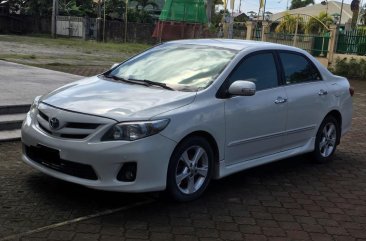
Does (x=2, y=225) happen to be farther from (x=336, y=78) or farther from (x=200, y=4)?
(x=200, y=4)

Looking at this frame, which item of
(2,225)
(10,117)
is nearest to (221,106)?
(2,225)

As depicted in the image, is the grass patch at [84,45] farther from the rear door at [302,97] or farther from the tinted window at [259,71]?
the tinted window at [259,71]

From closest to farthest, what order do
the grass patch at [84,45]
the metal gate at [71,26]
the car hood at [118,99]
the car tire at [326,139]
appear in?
the car hood at [118,99]
the car tire at [326,139]
the grass patch at [84,45]
the metal gate at [71,26]

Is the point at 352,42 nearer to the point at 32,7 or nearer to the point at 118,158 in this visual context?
the point at 118,158

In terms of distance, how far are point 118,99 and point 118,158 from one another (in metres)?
0.68

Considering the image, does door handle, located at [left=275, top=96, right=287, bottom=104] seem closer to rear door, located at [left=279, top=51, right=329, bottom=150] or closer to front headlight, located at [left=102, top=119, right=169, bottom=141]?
rear door, located at [left=279, top=51, right=329, bottom=150]

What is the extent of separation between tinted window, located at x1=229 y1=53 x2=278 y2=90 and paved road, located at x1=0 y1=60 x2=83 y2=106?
4128mm

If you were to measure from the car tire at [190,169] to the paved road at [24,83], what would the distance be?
13.7 ft

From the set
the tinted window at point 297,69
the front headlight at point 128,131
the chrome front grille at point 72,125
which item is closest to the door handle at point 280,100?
the tinted window at point 297,69

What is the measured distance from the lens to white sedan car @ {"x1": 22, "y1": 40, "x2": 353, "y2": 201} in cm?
437

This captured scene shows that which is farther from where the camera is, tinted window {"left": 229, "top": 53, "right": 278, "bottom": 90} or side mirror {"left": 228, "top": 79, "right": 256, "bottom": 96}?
tinted window {"left": 229, "top": 53, "right": 278, "bottom": 90}

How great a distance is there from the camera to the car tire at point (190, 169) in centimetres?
462

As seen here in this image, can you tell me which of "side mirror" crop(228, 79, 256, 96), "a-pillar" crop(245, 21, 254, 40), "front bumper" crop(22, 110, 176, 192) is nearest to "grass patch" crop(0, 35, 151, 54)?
"a-pillar" crop(245, 21, 254, 40)

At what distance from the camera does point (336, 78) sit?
274 inches
